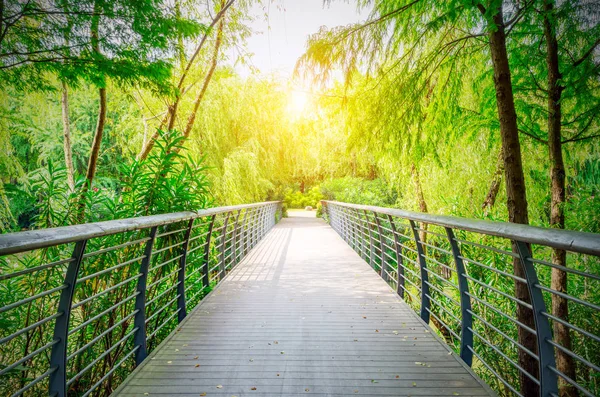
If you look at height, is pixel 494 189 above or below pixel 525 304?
above

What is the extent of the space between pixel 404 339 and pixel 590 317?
2211mm

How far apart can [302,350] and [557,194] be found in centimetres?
318

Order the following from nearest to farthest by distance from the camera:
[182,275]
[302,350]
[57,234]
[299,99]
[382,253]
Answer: [57,234]
[302,350]
[182,275]
[299,99]
[382,253]

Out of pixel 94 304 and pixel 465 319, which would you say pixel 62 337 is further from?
pixel 465 319

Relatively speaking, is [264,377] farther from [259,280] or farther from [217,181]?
[217,181]

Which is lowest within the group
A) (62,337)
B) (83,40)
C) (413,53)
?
(62,337)

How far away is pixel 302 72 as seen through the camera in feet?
12.1

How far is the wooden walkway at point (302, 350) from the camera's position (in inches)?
84.1

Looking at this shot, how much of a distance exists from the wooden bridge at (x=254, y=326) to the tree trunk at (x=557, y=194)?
3.3 inches

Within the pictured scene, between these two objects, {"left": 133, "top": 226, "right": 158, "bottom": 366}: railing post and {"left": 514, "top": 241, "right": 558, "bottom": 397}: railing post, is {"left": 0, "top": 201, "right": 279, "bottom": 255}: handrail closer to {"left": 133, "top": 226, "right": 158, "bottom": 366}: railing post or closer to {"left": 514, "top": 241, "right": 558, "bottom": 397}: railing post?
{"left": 133, "top": 226, "right": 158, "bottom": 366}: railing post

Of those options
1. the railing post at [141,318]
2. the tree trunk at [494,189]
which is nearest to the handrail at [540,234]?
the railing post at [141,318]

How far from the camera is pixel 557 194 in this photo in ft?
11.9

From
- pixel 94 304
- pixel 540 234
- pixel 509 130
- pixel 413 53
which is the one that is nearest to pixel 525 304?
pixel 540 234

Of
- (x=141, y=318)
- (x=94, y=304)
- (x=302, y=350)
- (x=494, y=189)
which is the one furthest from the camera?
(x=494, y=189)
